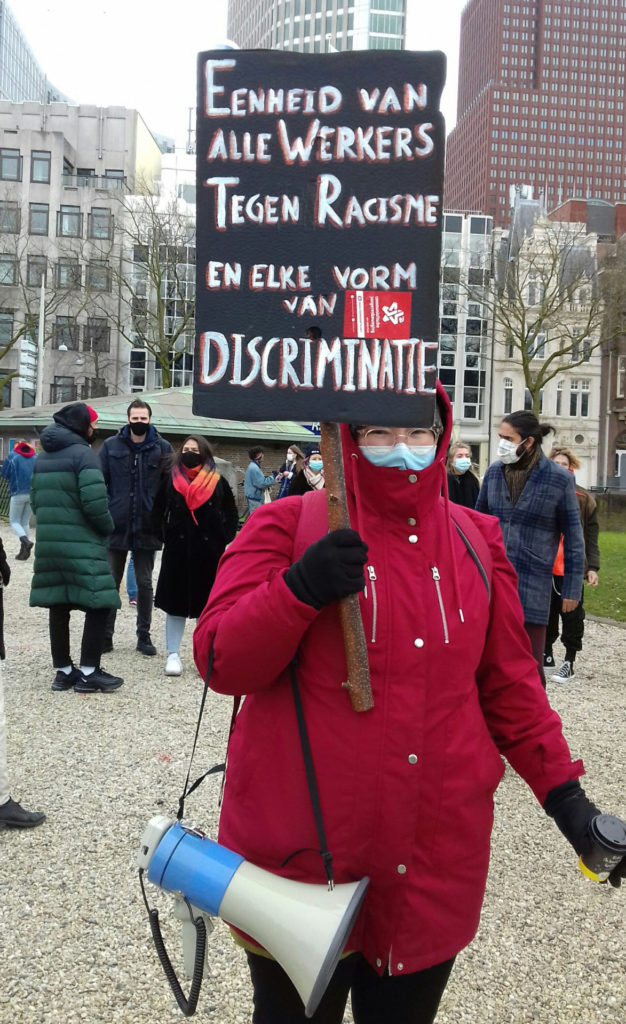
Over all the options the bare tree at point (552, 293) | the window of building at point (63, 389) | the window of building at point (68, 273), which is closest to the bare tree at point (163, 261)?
the window of building at point (68, 273)

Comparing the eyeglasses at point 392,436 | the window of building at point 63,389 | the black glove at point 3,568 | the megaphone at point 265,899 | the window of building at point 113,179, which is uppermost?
the window of building at point 113,179

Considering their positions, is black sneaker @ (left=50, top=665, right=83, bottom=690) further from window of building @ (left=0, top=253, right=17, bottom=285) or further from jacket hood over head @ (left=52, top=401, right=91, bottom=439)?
window of building @ (left=0, top=253, right=17, bottom=285)

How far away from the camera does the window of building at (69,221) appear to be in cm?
5372

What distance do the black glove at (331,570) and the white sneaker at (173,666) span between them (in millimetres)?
5781

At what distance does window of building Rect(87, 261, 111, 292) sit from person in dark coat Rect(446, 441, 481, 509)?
37.2m

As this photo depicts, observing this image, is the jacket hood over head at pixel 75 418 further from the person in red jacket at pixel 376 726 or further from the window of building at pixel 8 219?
the window of building at pixel 8 219

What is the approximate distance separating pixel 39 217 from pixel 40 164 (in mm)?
3335

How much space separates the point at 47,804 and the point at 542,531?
10.1 feet

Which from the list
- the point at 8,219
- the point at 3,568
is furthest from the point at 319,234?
the point at 8,219

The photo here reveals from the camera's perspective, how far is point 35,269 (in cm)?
4988

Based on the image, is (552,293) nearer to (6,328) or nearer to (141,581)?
(6,328)

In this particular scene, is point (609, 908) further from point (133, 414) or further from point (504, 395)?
point (504, 395)

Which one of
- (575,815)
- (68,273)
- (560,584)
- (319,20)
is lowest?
(560,584)

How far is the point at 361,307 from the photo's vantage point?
1972 mm
